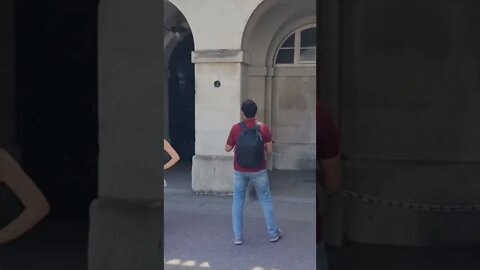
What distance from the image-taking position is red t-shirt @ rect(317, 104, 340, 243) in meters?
4.01

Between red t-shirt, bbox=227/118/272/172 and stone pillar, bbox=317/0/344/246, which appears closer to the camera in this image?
stone pillar, bbox=317/0/344/246

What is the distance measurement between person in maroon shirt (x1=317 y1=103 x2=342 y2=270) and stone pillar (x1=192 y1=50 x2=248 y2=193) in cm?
601

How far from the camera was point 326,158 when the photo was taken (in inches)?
160

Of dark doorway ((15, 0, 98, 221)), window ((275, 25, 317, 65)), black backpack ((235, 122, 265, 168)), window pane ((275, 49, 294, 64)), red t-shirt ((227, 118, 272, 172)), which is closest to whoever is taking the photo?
dark doorway ((15, 0, 98, 221))

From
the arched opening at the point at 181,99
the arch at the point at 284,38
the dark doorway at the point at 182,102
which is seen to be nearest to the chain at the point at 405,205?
the arch at the point at 284,38

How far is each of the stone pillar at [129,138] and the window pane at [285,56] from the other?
30.3ft

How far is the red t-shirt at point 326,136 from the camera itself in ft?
13.2

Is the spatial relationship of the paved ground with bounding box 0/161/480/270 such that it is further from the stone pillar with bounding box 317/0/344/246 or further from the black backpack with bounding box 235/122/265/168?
the black backpack with bounding box 235/122/265/168

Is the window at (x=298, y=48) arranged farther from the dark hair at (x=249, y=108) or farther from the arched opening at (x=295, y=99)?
the dark hair at (x=249, y=108)

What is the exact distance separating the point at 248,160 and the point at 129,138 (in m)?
2.55

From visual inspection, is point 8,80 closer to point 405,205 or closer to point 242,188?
point 242,188

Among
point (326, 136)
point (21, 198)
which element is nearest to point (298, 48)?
point (326, 136)

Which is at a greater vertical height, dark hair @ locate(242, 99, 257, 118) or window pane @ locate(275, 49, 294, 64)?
window pane @ locate(275, 49, 294, 64)

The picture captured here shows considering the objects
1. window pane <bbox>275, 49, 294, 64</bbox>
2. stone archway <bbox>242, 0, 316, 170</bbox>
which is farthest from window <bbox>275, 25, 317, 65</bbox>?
stone archway <bbox>242, 0, 316, 170</bbox>
